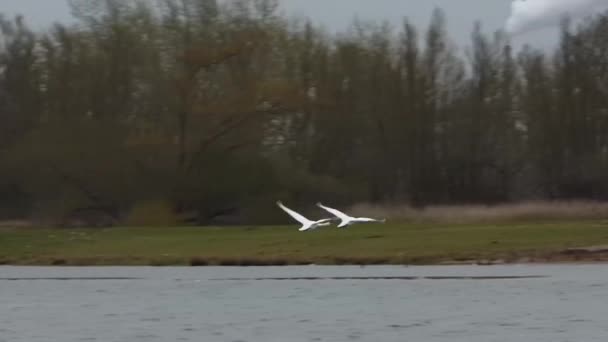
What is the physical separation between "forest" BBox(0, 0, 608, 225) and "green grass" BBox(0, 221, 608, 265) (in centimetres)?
852

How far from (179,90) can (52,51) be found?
245 inches

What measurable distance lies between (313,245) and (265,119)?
57.2ft

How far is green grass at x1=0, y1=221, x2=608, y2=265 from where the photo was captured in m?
36.0

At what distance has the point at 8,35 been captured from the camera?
6203 cm
